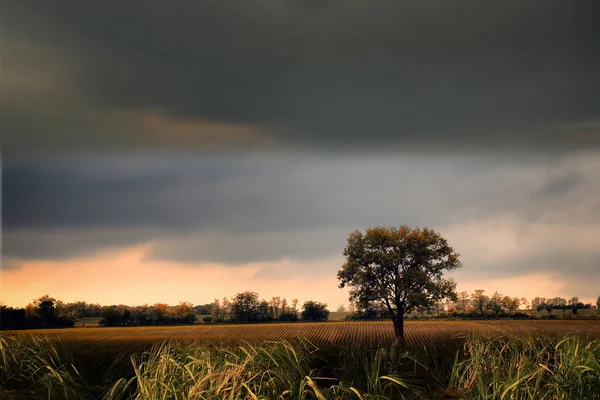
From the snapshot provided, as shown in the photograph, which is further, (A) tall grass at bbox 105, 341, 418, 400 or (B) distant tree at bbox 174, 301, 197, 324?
(B) distant tree at bbox 174, 301, 197, 324

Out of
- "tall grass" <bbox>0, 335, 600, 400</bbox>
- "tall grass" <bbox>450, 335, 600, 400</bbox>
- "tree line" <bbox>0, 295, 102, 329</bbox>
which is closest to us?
"tall grass" <bbox>0, 335, 600, 400</bbox>

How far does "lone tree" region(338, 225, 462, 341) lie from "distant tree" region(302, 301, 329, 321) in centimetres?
2846

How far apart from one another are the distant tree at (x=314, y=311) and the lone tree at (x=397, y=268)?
2846 cm

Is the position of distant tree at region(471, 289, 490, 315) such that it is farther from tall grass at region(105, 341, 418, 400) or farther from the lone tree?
tall grass at region(105, 341, 418, 400)

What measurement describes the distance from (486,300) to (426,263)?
125ft

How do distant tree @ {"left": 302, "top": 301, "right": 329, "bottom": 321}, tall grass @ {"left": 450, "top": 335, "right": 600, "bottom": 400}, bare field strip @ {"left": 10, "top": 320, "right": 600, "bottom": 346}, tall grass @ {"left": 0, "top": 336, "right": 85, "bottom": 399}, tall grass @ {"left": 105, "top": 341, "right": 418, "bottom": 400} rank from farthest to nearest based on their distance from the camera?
distant tree @ {"left": 302, "top": 301, "right": 329, "bottom": 321}
bare field strip @ {"left": 10, "top": 320, "right": 600, "bottom": 346}
tall grass @ {"left": 0, "top": 336, "right": 85, "bottom": 399}
tall grass @ {"left": 450, "top": 335, "right": 600, "bottom": 400}
tall grass @ {"left": 105, "top": 341, "right": 418, "bottom": 400}

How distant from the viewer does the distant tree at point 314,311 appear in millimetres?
65562

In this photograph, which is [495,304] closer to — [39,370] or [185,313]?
[185,313]

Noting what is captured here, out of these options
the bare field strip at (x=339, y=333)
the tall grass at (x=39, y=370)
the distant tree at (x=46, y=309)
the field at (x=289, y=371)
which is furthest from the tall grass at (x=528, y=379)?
the distant tree at (x=46, y=309)

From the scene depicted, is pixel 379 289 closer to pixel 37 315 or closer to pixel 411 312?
pixel 411 312

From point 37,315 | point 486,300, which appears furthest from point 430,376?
point 486,300

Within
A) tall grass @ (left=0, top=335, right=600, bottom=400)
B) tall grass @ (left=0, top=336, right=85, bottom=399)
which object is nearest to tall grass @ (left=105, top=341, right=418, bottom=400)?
tall grass @ (left=0, top=335, right=600, bottom=400)

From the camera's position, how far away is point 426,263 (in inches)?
1469

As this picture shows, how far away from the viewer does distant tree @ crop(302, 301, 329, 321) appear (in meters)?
65.6
